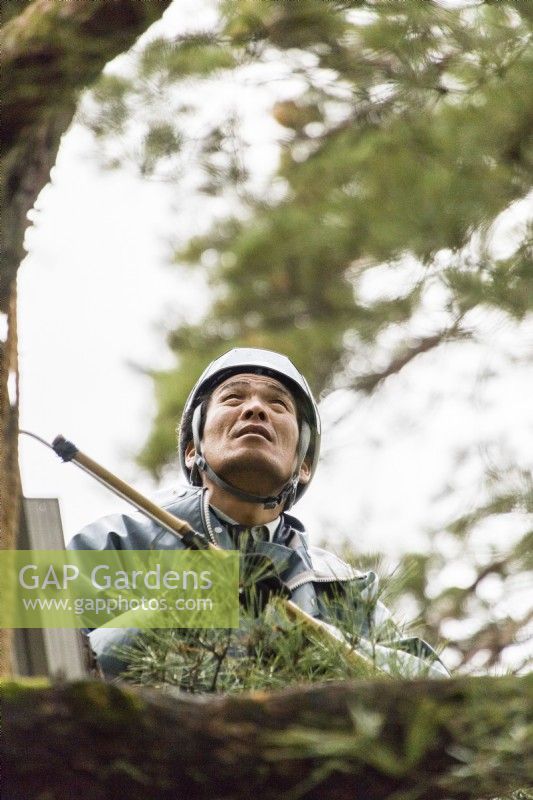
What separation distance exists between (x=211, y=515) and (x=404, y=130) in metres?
2.71

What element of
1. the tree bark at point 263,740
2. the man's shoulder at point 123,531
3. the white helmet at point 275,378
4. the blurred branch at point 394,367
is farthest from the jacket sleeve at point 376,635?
the blurred branch at point 394,367

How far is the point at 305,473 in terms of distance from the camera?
4184 millimetres

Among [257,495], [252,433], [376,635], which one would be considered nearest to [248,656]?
[376,635]

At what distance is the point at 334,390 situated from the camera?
23.4 feet

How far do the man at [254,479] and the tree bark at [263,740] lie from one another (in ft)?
3.12

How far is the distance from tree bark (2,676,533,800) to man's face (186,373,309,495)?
2.07m

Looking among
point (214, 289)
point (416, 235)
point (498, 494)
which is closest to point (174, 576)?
point (416, 235)

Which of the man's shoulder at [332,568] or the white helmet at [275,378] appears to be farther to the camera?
the white helmet at [275,378]

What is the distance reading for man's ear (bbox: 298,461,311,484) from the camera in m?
4.15

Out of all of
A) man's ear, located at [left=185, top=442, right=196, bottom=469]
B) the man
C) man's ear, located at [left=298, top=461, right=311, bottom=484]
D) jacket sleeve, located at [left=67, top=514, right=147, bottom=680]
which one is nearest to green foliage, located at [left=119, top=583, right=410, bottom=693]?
the man

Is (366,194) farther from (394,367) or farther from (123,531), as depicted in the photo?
(123,531)

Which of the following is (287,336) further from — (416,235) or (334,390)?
(416,235)

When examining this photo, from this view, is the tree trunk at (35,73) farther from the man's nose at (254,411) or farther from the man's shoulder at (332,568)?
the man's nose at (254,411)

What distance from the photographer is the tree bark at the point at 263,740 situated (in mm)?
1555
